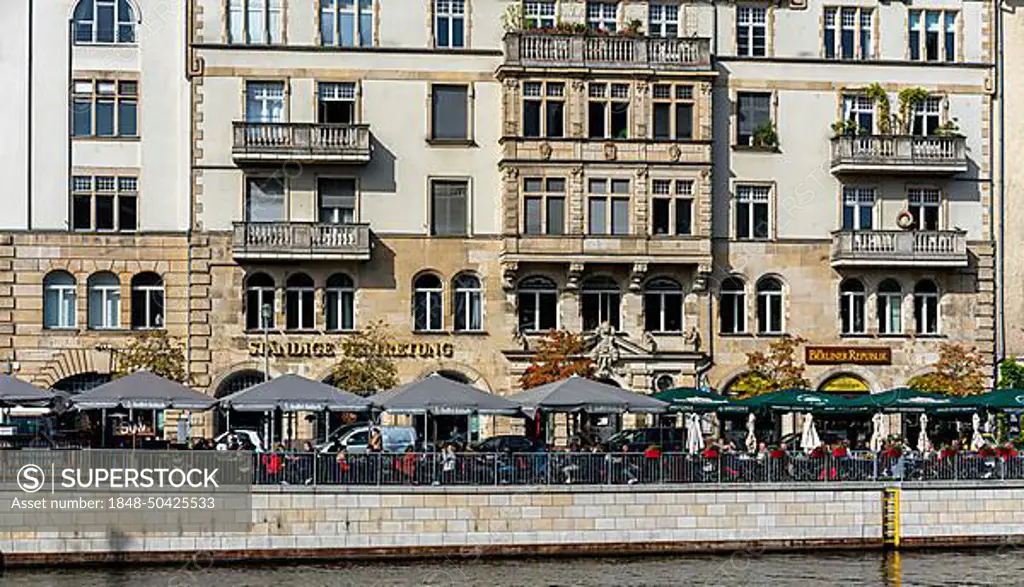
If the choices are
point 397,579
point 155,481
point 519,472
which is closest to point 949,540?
point 519,472

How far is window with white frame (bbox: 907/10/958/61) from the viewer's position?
67.2m

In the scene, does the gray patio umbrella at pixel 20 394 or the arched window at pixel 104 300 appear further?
the arched window at pixel 104 300

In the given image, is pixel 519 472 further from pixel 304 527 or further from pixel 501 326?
pixel 501 326

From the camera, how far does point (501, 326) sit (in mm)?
64938

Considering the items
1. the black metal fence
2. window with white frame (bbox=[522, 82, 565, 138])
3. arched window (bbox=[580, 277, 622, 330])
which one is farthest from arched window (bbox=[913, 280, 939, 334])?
the black metal fence

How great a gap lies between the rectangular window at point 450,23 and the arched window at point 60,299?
14848 mm

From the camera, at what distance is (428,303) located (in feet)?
213

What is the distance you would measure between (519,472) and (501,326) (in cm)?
1858

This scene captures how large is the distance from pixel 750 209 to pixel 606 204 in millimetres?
5370

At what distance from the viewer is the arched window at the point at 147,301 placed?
64312mm

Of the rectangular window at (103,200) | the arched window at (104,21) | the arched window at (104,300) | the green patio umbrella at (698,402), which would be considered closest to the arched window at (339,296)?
the rectangular window at (103,200)

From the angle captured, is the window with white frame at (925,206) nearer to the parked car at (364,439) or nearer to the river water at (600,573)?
the river water at (600,573)

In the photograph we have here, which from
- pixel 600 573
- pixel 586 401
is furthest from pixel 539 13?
pixel 600 573

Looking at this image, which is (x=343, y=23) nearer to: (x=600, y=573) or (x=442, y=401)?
(x=442, y=401)
